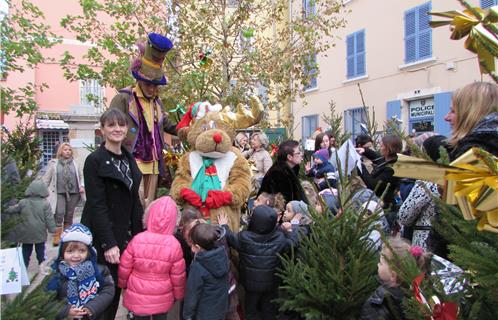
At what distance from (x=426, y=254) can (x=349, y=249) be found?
557 millimetres

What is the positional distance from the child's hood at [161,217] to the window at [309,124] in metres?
16.1

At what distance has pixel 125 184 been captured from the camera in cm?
334

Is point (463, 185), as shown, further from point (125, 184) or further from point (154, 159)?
point (154, 159)

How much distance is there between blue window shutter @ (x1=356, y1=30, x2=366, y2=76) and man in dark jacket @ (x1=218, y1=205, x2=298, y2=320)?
1370 cm

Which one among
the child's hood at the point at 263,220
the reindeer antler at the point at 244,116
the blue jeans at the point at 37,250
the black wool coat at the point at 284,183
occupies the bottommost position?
the blue jeans at the point at 37,250

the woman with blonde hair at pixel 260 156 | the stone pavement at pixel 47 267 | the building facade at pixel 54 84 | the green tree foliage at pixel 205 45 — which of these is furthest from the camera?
the building facade at pixel 54 84

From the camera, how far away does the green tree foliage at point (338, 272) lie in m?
2.81

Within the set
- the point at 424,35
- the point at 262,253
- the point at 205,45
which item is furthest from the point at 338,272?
the point at 424,35

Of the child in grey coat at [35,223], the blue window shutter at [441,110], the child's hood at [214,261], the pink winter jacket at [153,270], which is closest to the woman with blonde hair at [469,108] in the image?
the child's hood at [214,261]

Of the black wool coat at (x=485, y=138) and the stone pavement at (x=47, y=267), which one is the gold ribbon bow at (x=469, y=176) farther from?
the stone pavement at (x=47, y=267)

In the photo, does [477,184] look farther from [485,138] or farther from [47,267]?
[47,267]

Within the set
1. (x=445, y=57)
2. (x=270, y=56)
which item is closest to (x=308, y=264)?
(x=270, y=56)

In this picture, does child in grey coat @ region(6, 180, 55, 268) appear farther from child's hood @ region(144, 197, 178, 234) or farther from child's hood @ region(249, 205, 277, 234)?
child's hood @ region(249, 205, 277, 234)

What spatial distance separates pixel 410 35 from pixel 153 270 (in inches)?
513
